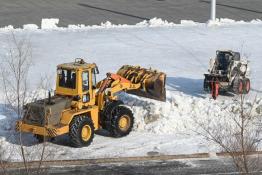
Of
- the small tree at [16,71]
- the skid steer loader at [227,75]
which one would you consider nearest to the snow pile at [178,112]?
the skid steer loader at [227,75]

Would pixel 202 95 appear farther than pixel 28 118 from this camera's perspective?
Yes

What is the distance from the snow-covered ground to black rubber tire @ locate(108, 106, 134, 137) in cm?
23

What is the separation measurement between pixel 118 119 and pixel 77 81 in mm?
2002

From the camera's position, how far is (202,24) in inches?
1524

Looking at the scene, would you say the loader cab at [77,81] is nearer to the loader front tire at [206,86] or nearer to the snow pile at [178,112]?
the snow pile at [178,112]

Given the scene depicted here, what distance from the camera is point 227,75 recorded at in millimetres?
24172

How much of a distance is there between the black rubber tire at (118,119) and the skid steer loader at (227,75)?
4463 mm

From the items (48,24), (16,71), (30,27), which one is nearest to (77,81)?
(16,71)

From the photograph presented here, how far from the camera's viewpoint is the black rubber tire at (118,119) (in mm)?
20172

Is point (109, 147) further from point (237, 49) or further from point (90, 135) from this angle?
point (237, 49)

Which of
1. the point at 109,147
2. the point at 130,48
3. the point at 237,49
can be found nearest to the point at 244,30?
the point at 237,49

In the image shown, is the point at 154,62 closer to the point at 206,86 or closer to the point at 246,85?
the point at 206,86

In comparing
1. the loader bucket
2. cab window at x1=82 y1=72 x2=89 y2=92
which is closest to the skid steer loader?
the loader bucket

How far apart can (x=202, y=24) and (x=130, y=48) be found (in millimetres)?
7442
